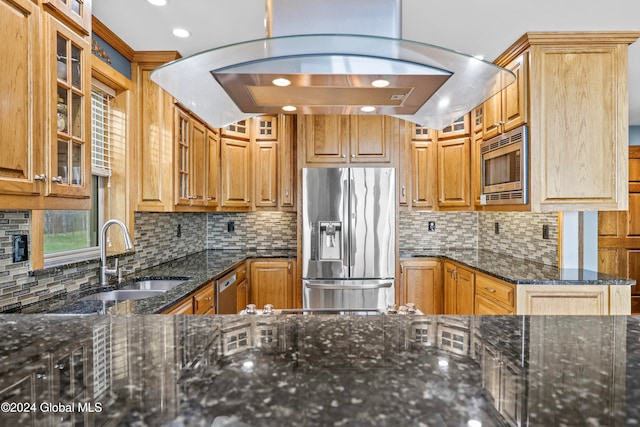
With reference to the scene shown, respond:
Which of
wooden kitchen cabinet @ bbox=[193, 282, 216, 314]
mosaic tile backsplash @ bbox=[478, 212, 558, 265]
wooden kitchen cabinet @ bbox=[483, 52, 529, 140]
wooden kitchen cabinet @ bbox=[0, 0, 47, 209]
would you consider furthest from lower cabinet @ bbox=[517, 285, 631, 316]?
wooden kitchen cabinet @ bbox=[0, 0, 47, 209]

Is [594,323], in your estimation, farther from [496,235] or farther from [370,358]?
[496,235]

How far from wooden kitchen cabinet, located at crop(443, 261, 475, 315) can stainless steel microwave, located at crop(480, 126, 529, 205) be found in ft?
2.16

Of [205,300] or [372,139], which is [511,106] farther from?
[205,300]

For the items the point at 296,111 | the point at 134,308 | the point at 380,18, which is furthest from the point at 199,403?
the point at 134,308

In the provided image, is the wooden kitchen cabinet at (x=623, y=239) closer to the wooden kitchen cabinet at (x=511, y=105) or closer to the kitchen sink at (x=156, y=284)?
the wooden kitchen cabinet at (x=511, y=105)

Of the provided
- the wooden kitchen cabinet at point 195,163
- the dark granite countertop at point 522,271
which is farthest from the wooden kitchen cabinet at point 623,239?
the wooden kitchen cabinet at point 195,163

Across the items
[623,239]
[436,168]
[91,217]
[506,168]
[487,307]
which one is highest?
[436,168]

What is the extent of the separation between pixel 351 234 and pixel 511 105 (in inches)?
65.8

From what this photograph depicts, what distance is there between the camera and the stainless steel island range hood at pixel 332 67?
103 centimetres

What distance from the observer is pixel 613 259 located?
5375 mm

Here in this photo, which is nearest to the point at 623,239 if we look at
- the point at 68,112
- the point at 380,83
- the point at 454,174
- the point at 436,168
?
the point at 454,174

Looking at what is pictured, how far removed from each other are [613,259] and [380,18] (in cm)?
578

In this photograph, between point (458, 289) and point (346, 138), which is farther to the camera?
point (346, 138)

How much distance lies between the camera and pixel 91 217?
105 inches
